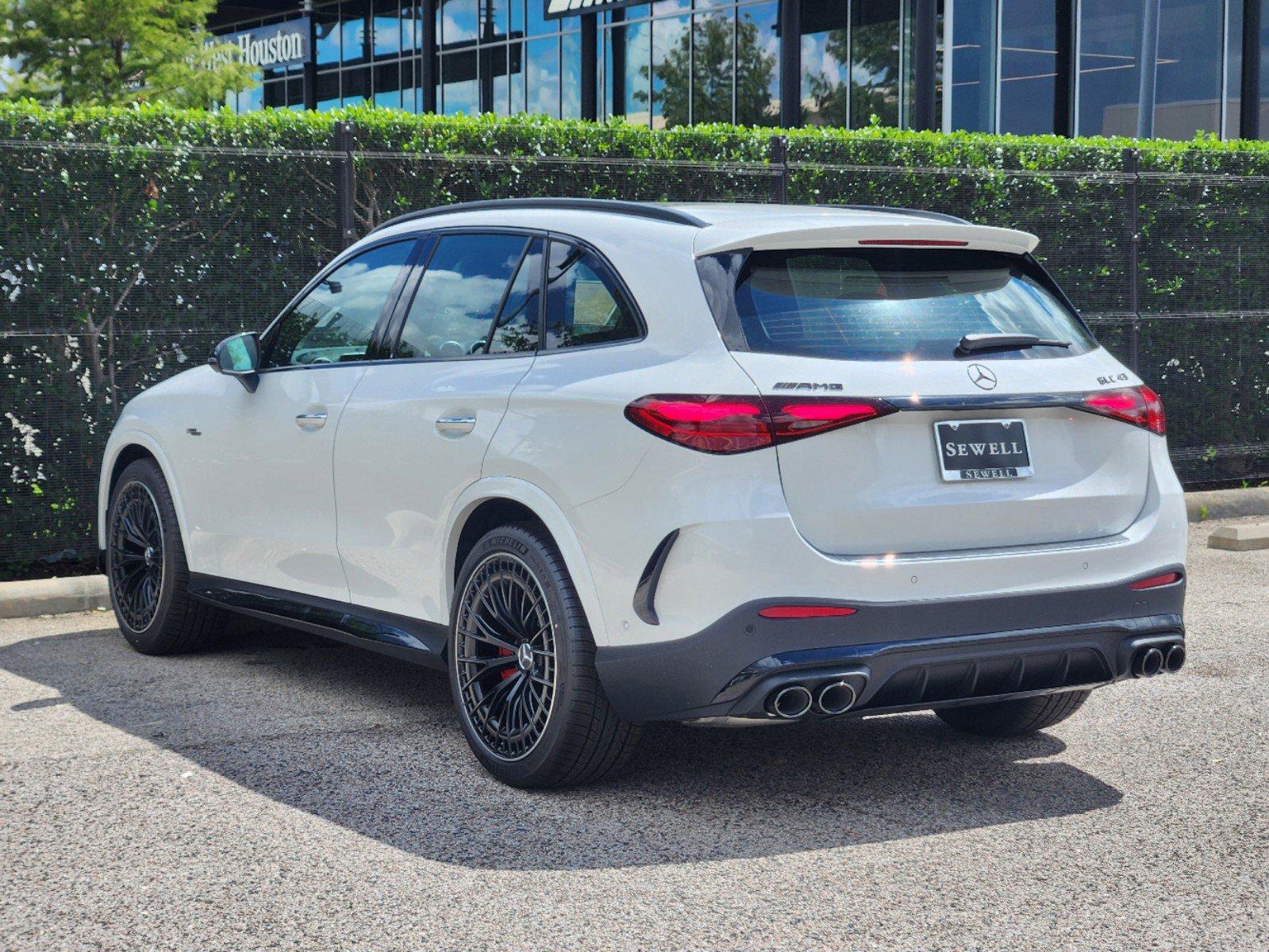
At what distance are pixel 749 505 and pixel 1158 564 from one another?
1.37 m

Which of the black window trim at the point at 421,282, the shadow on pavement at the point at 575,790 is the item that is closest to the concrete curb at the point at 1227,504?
the shadow on pavement at the point at 575,790

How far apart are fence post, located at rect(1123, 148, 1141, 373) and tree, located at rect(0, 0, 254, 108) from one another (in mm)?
18782

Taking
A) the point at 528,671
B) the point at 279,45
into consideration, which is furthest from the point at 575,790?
the point at 279,45

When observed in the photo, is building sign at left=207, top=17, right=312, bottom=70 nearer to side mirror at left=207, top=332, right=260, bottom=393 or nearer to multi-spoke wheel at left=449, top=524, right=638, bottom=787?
side mirror at left=207, top=332, right=260, bottom=393

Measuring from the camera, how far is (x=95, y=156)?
8.97m

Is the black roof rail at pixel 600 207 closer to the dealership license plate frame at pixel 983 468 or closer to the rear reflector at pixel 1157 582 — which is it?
the dealership license plate frame at pixel 983 468

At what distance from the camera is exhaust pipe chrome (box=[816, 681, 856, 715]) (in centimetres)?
448

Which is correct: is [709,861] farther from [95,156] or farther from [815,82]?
[815,82]

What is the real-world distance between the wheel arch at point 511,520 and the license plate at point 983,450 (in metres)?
1.05

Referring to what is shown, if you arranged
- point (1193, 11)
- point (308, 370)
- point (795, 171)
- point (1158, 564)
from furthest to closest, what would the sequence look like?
point (1193, 11) < point (795, 171) < point (308, 370) < point (1158, 564)

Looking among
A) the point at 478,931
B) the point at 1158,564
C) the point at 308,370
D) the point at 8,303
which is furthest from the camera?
the point at 8,303

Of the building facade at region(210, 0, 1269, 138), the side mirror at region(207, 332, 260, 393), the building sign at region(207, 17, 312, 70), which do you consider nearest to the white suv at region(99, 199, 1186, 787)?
the side mirror at region(207, 332, 260, 393)

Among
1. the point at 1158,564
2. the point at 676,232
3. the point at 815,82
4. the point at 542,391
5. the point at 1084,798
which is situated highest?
the point at 815,82

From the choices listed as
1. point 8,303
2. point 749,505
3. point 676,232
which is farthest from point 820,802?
point 8,303
